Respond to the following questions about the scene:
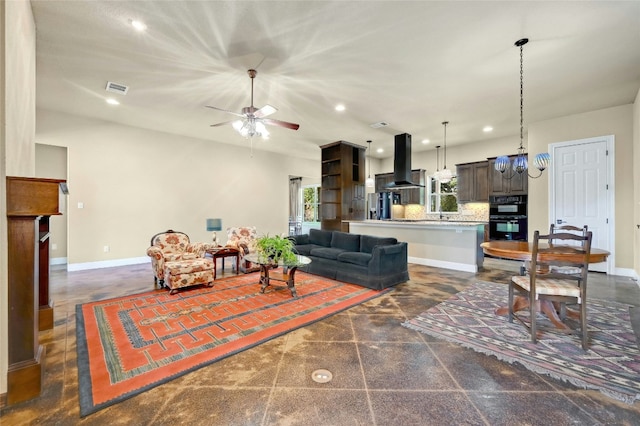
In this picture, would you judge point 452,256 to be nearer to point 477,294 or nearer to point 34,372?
point 477,294

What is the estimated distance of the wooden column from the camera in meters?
1.68

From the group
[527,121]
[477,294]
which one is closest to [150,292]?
[477,294]

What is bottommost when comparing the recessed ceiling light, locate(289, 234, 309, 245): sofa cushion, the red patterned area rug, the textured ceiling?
the red patterned area rug

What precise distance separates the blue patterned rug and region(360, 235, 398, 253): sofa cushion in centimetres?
135

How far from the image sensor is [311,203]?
10742 millimetres

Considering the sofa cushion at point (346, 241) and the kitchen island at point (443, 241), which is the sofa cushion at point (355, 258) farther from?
the kitchen island at point (443, 241)

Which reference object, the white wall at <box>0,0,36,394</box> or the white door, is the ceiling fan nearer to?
the white wall at <box>0,0,36,394</box>

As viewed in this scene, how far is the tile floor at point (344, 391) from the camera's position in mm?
1578

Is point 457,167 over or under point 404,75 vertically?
under

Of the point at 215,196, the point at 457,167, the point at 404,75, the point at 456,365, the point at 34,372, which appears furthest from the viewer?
the point at 457,167

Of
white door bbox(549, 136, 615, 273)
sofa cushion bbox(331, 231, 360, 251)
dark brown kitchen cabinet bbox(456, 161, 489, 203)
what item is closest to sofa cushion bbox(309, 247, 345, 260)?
sofa cushion bbox(331, 231, 360, 251)

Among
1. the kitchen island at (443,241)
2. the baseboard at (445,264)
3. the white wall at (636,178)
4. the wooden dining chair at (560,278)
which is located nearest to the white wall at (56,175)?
the kitchen island at (443,241)

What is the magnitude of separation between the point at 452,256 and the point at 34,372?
588cm

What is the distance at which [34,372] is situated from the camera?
1745 millimetres
